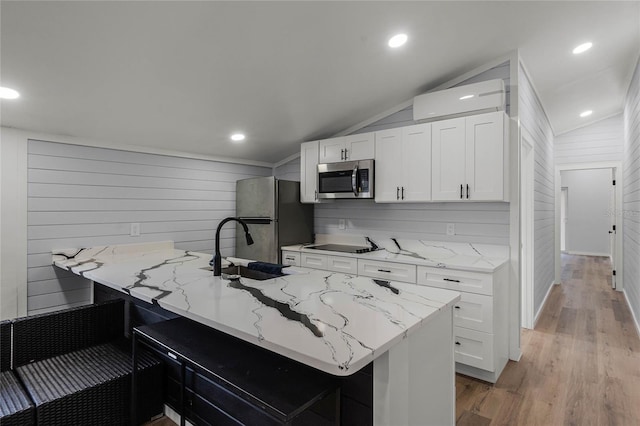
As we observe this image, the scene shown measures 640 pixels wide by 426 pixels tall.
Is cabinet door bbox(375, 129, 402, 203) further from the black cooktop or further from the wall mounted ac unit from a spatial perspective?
the black cooktop

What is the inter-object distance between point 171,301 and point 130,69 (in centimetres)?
156

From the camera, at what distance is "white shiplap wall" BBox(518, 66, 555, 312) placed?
3.16m

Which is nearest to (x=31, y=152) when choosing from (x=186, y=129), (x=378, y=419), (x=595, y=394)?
(x=186, y=129)

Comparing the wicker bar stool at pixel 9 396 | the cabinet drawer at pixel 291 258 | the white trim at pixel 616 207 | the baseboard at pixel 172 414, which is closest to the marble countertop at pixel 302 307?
the wicker bar stool at pixel 9 396

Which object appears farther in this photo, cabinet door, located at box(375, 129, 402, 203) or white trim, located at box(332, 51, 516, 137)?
cabinet door, located at box(375, 129, 402, 203)

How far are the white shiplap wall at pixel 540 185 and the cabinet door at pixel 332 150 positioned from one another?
169cm

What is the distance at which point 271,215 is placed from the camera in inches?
149

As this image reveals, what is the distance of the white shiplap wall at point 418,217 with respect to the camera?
2910 millimetres

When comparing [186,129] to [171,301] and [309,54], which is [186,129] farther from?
[171,301]

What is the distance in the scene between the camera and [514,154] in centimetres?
274

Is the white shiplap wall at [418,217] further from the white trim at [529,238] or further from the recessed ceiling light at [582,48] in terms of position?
the white trim at [529,238]

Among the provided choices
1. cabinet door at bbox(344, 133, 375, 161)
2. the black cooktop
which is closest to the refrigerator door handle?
the black cooktop

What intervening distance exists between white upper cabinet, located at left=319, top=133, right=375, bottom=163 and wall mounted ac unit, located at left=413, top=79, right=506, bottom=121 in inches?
20.8

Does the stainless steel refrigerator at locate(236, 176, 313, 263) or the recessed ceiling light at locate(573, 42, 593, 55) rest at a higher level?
the recessed ceiling light at locate(573, 42, 593, 55)
